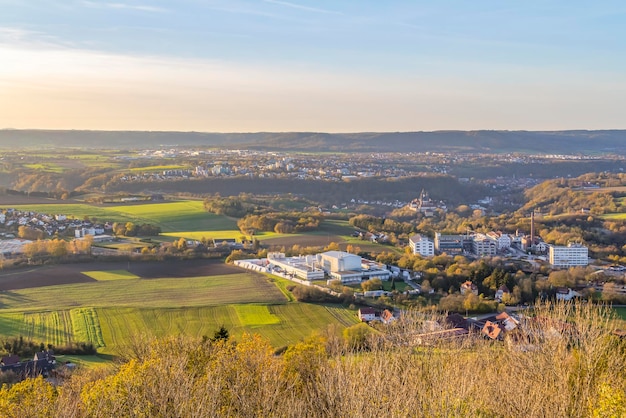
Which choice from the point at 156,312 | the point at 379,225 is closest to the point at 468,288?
the point at 156,312

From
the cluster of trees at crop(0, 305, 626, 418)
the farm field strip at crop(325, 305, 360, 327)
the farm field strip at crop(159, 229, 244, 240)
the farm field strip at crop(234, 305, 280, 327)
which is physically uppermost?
the cluster of trees at crop(0, 305, 626, 418)

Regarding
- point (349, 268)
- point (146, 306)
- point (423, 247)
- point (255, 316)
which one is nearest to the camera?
point (255, 316)

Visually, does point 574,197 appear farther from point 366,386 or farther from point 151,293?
point 366,386

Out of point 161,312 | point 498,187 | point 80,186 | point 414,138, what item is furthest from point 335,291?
point 414,138

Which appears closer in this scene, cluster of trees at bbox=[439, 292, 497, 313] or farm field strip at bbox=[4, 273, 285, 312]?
cluster of trees at bbox=[439, 292, 497, 313]

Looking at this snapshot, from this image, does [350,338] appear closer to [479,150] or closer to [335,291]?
[335,291]

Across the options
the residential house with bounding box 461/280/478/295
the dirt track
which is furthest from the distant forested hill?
the residential house with bounding box 461/280/478/295

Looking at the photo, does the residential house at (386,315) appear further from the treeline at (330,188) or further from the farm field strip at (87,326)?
the treeline at (330,188)

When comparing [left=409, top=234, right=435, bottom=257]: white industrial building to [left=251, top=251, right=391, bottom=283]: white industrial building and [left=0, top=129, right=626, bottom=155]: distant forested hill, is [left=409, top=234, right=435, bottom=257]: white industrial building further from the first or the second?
[left=0, top=129, right=626, bottom=155]: distant forested hill
